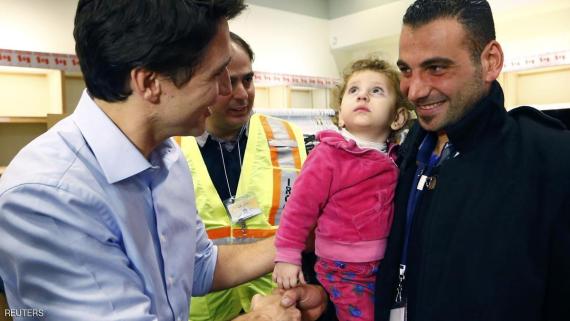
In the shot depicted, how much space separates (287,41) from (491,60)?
27.7 ft

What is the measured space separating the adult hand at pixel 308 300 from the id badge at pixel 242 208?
46 cm

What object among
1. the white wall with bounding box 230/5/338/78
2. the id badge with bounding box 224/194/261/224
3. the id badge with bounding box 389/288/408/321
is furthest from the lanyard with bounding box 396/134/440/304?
the white wall with bounding box 230/5/338/78

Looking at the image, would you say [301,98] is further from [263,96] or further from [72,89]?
[72,89]

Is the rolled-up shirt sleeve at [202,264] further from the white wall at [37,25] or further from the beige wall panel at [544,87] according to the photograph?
the beige wall panel at [544,87]

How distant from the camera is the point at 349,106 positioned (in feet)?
5.68

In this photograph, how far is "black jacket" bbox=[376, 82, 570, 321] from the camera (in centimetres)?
109

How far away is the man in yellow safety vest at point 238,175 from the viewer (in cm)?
191

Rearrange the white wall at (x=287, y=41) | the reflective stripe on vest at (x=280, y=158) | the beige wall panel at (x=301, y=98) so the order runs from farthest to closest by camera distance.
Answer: the beige wall panel at (x=301, y=98)
the white wall at (x=287, y=41)
the reflective stripe on vest at (x=280, y=158)

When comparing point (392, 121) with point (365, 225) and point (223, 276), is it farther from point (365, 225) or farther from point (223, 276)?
point (223, 276)

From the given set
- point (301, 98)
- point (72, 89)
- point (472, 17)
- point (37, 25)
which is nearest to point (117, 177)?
point (472, 17)

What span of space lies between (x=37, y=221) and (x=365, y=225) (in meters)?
1.02

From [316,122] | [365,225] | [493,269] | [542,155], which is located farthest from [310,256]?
[316,122]

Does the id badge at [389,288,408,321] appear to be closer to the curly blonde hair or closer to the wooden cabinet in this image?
the curly blonde hair

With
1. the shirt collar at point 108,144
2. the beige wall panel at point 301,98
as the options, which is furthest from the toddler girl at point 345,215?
the beige wall panel at point 301,98
